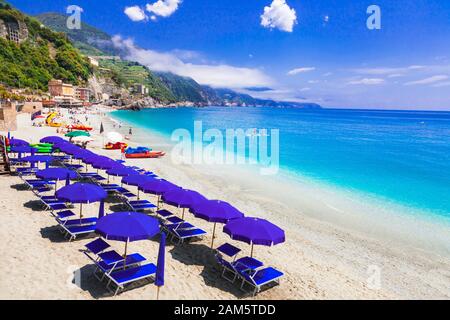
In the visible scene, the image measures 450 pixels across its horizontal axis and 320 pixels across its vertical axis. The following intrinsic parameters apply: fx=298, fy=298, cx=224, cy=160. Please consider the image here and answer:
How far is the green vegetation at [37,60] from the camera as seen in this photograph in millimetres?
84312

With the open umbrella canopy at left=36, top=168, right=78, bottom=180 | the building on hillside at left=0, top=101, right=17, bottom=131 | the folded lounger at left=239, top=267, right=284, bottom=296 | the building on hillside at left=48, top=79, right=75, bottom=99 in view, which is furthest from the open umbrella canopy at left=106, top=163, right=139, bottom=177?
the building on hillside at left=48, top=79, right=75, bottom=99

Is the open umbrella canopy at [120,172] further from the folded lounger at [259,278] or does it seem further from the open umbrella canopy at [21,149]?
the folded lounger at [259,278]

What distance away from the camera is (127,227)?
7.45 metres

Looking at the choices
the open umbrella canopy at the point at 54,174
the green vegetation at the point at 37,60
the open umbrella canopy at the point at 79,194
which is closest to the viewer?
the open umbrella canopy at the point at 79,194

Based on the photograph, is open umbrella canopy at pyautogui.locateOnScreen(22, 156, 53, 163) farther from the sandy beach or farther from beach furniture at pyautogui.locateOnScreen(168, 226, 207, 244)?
beach furniture at pyautogui.locateOnScreen(168, 226, 207, 244)

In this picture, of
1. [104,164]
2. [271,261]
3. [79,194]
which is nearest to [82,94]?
[104,164]

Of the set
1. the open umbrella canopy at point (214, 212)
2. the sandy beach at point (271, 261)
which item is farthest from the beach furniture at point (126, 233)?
the open umbrella canopy at point (214, 212)

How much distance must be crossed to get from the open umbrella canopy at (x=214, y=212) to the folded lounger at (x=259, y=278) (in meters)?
1.72

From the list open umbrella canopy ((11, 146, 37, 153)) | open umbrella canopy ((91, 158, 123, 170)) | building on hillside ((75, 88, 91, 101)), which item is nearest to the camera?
open umbrella canopy ((91, 158, 123, 170))

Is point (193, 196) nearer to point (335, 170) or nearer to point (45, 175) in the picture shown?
point (45, 175)

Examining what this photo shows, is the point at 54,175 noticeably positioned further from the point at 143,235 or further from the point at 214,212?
the point at 214,212

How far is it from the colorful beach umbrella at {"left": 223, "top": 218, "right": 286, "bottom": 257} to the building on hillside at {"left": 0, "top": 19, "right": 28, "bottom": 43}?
4595 inches

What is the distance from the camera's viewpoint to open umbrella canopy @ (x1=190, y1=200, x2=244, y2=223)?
931 cm

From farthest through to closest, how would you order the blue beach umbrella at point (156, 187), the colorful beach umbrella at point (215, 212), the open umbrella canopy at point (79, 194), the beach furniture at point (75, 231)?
the blue beach umbrella at point (156, 187) < the beach furniture at point (75, 231) < the open umbrella canopy at point (79, 194) < the colorful beach umbrella at point (215, 212)
